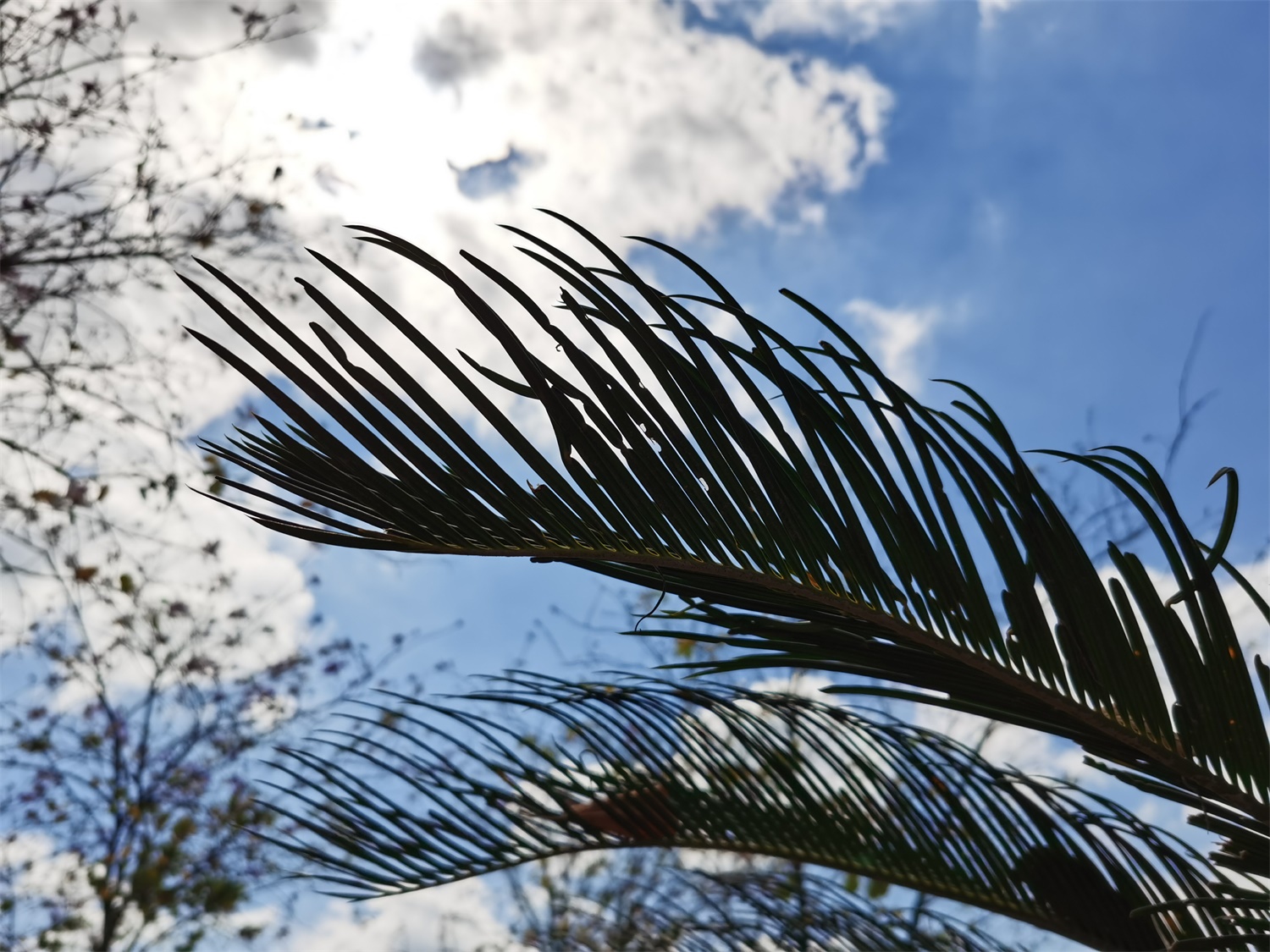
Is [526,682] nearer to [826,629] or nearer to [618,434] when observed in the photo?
[826,629]

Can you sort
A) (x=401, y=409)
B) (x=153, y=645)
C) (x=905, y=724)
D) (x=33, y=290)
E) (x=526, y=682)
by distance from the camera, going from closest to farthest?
(x=401, y=409) < (x=526, y=682) < (x=905, y=724) < (x=33, y=290) < (x=153, y=645)

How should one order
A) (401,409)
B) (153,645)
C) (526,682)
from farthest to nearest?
(153,645) → (526,682) → (401,409)

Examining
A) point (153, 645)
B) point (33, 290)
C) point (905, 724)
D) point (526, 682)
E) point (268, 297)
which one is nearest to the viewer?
point (526, 682)

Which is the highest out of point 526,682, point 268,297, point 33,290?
point 268,297

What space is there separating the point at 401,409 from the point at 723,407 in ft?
0.92

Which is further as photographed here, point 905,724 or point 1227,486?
point 905,724

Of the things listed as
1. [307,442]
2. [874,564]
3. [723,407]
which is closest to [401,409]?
[307,442]

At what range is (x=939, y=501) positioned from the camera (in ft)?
3.18

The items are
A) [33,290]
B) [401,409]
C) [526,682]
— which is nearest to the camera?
[401,409]

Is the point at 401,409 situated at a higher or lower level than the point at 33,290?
lower

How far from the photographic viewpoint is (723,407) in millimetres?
902

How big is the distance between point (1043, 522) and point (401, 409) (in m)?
0.63

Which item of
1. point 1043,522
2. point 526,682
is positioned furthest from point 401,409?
point 526,682

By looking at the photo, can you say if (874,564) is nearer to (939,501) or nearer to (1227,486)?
(939,501)
